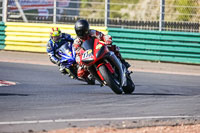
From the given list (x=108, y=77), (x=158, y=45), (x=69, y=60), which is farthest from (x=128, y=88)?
(x=158, y=45)

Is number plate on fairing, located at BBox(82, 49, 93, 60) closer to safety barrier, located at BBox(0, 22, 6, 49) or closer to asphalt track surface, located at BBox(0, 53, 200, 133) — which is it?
asphalt track surface, located at BBox(0, 53, 200, 133)

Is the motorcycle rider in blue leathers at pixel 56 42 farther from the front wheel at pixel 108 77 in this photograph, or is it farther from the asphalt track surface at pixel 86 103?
the front wheel at pixel 108 77

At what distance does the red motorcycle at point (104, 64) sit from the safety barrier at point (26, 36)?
10.4 metres

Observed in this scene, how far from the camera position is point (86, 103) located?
9008 millimetres

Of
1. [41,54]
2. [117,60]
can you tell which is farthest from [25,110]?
[41,54]

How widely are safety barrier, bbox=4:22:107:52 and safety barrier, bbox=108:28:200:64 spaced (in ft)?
9.82

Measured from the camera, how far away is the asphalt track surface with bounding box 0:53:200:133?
7176 millimetres

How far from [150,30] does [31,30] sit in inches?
199

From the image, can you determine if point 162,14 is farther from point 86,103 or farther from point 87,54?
point 86,103

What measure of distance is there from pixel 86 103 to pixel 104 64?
1.07m

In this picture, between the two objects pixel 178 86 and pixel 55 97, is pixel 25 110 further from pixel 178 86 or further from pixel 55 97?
pixel 178 86

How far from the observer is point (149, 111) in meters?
8.25

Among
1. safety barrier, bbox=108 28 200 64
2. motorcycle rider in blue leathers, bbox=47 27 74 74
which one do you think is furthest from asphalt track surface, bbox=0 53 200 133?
safety barrier, bbox=108 28 200 64

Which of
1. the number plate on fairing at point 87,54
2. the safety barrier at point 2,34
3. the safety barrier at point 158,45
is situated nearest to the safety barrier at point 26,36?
the safety barrier at point 2,34
